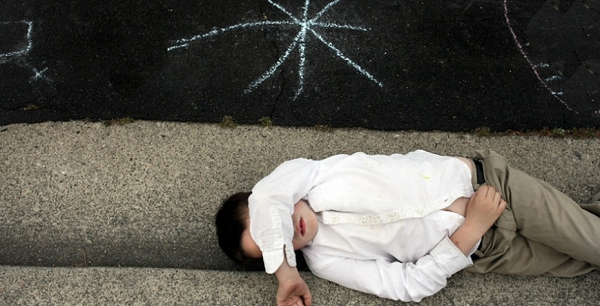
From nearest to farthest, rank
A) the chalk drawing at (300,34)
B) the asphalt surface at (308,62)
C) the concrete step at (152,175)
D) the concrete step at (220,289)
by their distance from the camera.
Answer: the concrete step at (220,289), the concrete step at (152,175), the asphalt surface at (308,62), the chalk drawing at (300,34)

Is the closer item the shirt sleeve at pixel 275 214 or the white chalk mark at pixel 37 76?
the shirt sleeve at pixel 275 214

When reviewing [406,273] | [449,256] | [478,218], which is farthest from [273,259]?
[478,218]

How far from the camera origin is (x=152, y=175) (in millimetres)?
2689

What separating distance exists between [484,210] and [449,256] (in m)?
0.25

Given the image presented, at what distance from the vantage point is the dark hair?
7.12 ft

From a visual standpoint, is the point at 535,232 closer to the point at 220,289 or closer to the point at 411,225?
the point at 411,225

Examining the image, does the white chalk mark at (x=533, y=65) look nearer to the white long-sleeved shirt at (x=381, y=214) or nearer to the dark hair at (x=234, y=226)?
the white long-sleeved shirt at (x=381, y=214)

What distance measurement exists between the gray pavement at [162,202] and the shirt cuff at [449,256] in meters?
0.16

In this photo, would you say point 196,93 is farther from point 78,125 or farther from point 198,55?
point 78,125

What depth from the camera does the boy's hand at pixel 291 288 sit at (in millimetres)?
2119

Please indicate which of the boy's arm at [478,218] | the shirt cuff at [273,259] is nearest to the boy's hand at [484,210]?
the boy's arm at [478,218]

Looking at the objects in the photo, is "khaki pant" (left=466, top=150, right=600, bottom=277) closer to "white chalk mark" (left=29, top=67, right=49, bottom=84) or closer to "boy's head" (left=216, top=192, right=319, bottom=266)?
"boy's head" (left=216, top=192, right=319, bottom=266)

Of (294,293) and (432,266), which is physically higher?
(432,266)

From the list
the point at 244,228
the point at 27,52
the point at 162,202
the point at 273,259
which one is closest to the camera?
the point at 273,259
